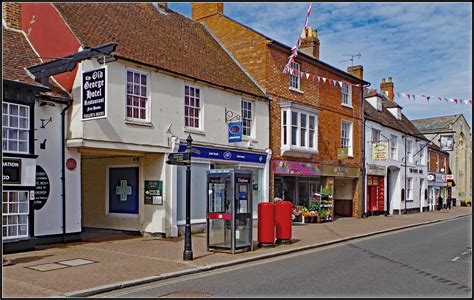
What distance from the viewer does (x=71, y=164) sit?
558 inches

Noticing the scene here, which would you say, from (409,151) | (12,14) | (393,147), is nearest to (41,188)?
(12,14)

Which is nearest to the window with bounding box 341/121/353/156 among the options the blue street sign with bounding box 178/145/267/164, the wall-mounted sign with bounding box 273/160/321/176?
the wall-mounted sign with bounding box 273/160/321/176

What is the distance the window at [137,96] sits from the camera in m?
15.3

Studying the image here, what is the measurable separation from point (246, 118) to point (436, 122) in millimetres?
43622

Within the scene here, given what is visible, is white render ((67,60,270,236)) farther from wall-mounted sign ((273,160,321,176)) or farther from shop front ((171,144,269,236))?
wall-mounted sign ((273,160,321,176))

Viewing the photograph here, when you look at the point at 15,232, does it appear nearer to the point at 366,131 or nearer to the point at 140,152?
the point at 140,152

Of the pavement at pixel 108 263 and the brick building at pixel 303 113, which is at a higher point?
the brick building at pixel 303 113

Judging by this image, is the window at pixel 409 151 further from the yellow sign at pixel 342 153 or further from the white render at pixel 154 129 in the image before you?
the white render at pixel 154 129

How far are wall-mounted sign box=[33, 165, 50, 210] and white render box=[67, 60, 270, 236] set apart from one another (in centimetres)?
109

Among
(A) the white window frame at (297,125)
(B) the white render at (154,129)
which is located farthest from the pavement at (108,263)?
(A) the white window frame at (297,125)

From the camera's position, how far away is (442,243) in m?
15.9

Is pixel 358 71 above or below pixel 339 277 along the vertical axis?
above

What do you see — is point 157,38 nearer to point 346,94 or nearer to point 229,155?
point 229,155

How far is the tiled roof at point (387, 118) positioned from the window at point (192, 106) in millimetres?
15145
